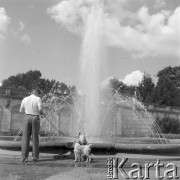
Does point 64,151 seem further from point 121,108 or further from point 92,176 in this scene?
point 121,108

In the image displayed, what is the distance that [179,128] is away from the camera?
49312mm

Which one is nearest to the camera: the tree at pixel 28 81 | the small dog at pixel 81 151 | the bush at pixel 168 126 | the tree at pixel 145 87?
the small dog at pixel 81 151

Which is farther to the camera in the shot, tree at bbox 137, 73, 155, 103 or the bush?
tree at bbox 137, 73, 155, 103

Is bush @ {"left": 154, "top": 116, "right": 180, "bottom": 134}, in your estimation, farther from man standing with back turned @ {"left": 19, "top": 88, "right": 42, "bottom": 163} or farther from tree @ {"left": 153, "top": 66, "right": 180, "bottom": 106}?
man standing with back turned @ {"left": 19, "top": 88, "right": 42, "bottom": 163}

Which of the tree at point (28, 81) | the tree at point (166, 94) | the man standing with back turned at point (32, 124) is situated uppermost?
the tree at point (28, 81)

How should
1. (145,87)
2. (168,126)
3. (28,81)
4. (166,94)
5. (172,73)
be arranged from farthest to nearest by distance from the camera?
(28,81) < (172,73) < (145,87) < (166,94) < (168,126)

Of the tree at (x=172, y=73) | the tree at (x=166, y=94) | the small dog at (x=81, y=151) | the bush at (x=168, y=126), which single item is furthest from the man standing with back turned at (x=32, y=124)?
the tree at (x=172, y=73)

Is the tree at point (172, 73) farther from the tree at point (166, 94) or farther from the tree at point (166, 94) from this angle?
the tree at point (166, 94)

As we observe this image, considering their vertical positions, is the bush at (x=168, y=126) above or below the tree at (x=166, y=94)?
below

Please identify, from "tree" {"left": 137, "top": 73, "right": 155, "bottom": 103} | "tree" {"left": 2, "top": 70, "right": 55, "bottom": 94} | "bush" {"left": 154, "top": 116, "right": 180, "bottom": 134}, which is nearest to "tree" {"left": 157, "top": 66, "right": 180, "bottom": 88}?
"tree" {"left": 137, "top": 73, "right": 155, "bottom": 103}

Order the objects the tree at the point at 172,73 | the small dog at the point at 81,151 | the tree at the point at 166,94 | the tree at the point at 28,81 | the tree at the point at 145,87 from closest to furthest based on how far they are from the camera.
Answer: the small dog at the point at 81,151, the tree at the point at 166,94, the tree at the point at 145,87, the tree at the point at 172,73, the tree at the point at 28,81

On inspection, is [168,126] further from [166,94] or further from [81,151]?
[81,151]

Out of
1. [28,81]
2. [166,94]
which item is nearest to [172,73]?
[166,94]

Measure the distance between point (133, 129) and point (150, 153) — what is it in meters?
38.6
